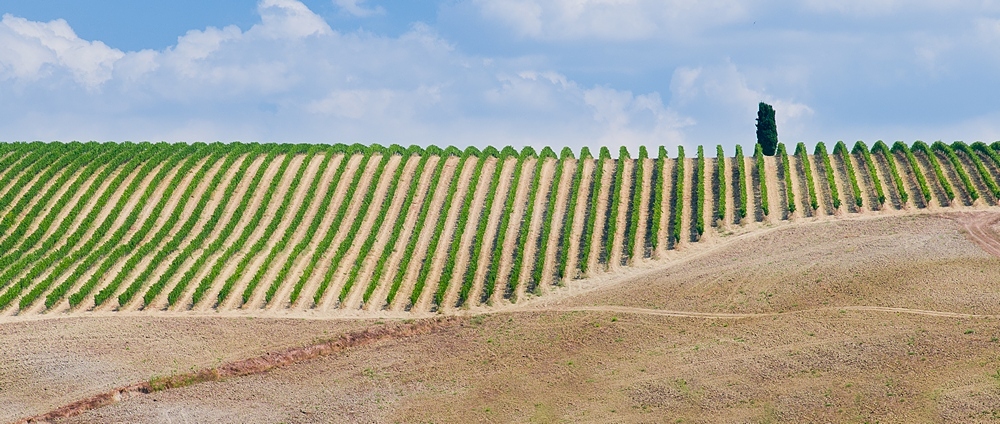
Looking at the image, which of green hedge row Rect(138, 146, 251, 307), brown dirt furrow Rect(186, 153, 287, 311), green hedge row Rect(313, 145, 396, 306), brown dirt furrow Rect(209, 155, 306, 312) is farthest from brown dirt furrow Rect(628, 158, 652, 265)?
green hedge row Rect(138, 146, 251, 307)

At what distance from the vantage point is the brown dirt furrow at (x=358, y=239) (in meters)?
48.0

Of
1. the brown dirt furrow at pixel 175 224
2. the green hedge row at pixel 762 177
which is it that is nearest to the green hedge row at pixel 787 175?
the green hedge row at pixel 762 177

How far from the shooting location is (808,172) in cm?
6191

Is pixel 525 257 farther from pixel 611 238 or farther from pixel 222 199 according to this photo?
pixel 222 199

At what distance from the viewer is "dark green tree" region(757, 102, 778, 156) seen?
236ft

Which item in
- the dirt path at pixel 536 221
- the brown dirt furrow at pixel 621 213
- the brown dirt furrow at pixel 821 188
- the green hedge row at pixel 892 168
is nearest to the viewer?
the dirt path at pixel 536 221

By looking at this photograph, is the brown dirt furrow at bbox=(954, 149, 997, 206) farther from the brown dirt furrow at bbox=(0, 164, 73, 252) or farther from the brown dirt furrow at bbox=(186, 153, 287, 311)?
the brown dirt furrow at bbox=(0, 164, 73, 252)

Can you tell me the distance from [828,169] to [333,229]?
3041 cm

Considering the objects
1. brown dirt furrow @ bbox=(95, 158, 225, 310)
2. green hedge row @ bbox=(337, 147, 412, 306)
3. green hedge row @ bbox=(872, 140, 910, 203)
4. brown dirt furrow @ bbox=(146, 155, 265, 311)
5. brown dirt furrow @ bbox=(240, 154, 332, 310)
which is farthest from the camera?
green hedge row @ bbox=(872, 140, 910, 203)

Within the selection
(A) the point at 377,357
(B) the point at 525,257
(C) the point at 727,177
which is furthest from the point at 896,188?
(A) the point at 377,357

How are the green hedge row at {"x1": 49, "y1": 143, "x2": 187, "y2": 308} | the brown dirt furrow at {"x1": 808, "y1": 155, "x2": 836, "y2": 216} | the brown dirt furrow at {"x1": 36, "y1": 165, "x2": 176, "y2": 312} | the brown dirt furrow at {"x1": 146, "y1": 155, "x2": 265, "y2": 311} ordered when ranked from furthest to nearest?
the brown dirt furrow at {"x1": 36, "y1": 165, "x2": 176, "y2": 312} < the brown dirt furrow at {"x1": 808, "y1": 155, "x2": 836, "y2": 216} < the green hedge row at {"x1": 49, "y1": 143, "x2": 187, "y2": 308} < the brown dirt furrow at {"x1": 146, "y1": 155, "x2": 265, "y2": 311}

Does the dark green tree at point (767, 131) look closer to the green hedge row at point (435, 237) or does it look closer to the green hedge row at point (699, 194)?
the green hedge row at point (699, 194)

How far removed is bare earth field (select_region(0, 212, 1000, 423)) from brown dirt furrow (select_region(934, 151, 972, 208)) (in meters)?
6.81

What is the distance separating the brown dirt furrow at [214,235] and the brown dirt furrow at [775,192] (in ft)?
102
